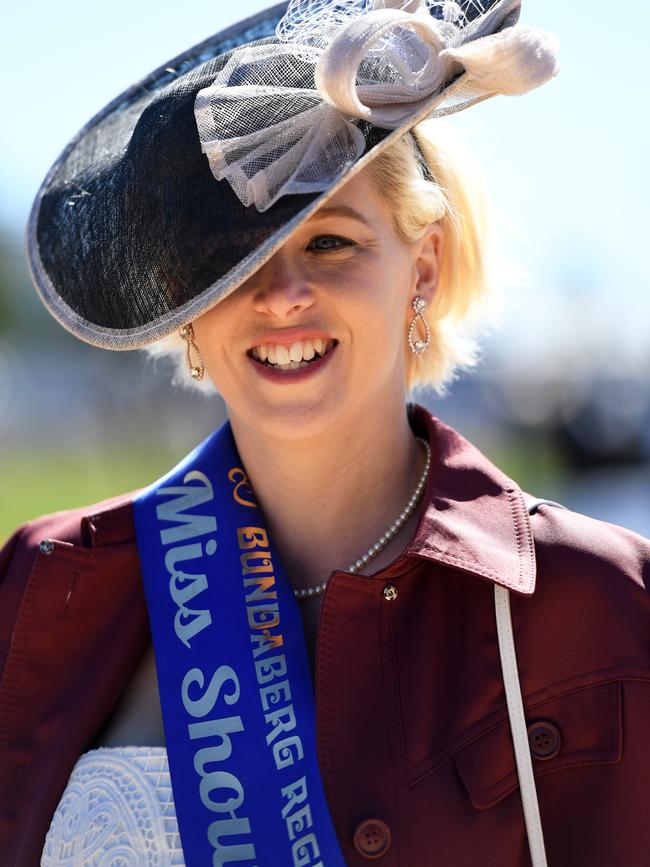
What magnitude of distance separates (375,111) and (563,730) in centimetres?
120

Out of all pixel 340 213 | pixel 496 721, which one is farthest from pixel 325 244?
pixel 496 721

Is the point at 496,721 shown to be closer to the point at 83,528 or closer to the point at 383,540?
the point at 383,540

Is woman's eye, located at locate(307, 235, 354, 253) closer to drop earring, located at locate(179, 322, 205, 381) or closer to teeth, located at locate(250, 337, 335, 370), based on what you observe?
teeth, located at locate(250, 337, 335, 370)

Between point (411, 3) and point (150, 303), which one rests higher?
point (411, 3)

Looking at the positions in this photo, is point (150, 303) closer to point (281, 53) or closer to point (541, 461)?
point (281, 53)

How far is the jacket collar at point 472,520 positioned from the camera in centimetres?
224

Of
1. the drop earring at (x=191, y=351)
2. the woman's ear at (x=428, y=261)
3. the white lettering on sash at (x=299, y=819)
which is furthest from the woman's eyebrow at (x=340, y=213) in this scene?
the white lettering on sash at (x=299, y=819)

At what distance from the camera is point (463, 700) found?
2.17 m

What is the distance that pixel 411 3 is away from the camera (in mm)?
2209

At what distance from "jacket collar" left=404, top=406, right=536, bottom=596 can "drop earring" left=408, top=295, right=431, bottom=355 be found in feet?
0.57

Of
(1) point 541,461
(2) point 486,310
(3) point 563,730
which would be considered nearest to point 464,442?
(2) point 486,310

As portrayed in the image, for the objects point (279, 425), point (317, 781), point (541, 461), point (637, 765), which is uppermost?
point (279, 425)

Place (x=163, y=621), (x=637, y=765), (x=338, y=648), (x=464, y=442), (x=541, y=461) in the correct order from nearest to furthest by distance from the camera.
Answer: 1. (x=637, y=765)
2. (x=338, y=648)
3. (x=163, y=621)
4. (x=464, y=442)
5. (x=541, y=461)

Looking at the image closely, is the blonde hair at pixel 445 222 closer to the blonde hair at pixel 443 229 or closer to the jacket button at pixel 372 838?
the blonde hair at pixel 443 229
